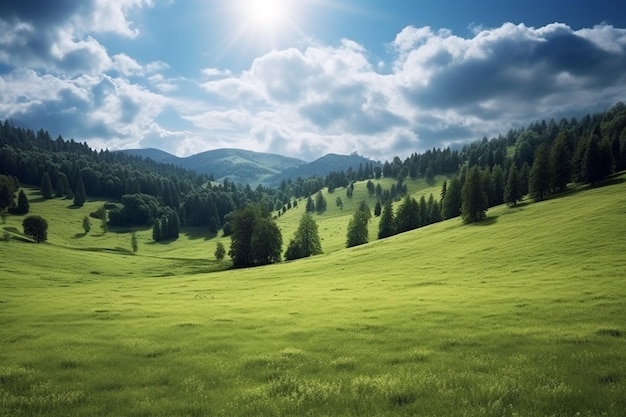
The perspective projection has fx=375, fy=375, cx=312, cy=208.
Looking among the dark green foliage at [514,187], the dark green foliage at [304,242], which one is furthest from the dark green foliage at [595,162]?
the dark green foliage at [304,242]

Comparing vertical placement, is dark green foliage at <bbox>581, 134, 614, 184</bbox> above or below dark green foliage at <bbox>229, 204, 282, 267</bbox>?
above

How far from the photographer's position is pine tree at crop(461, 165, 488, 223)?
9088 centimetres

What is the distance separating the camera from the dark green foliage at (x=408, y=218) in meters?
126

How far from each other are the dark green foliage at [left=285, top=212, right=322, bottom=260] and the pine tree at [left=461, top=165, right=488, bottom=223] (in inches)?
1633

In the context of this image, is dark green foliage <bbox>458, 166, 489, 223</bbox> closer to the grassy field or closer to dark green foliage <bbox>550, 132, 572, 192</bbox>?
dark green foliage <bbox>550, 132, 572, 192</bbox>

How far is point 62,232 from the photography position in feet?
563

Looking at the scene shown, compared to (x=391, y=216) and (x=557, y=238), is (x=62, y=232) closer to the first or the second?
(x=391, y=216)

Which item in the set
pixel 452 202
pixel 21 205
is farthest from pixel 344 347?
pixel 21 205

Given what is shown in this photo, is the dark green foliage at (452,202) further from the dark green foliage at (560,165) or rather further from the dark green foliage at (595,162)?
the dark green foliage at (595,162)

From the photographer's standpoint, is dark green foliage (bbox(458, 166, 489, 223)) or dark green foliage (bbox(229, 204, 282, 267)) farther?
dark green foliage (bbox(229, 204, 282, 267))

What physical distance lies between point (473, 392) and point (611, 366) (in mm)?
5943

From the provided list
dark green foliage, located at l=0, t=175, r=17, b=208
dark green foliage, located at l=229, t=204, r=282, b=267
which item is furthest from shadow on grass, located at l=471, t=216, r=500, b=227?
dark green foliage, located at l=0, t=175, r=17, b=208

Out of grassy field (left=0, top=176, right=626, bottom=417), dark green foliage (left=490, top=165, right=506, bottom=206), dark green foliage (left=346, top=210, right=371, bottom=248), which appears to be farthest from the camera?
dark green foliage (left=490, top=165, right=506, bottom=206)

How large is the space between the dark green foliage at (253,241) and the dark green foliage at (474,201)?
4729 cm
